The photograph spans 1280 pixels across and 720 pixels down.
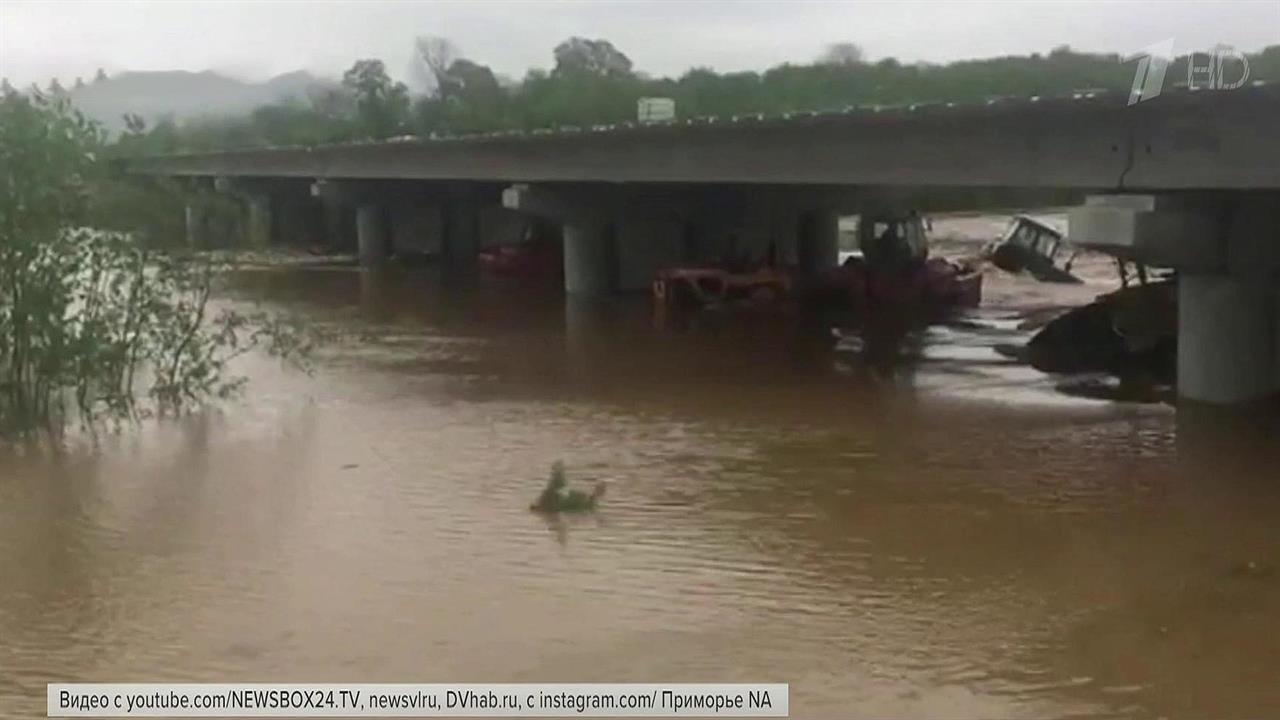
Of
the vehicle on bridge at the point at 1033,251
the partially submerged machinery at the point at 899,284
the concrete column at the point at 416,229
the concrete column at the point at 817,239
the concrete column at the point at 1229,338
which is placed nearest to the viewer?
the concrete column at the point at 1229,338

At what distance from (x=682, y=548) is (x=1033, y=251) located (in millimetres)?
35591

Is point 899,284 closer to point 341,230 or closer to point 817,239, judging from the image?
point 817,239

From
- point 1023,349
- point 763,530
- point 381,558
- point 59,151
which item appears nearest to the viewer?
point 381,558

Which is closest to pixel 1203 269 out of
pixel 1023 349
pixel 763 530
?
pixel 1023 349

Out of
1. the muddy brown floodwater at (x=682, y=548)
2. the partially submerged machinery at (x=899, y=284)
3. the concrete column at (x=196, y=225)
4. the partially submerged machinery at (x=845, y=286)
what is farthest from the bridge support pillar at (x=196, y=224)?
the partially submerged machinery at (x=899, y=284)

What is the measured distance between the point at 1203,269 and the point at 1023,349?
22.6 feet

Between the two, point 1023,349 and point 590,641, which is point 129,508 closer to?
point 590,641

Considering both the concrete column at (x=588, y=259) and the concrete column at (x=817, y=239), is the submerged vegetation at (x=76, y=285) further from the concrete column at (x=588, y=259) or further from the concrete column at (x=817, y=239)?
the concrete column at (x=817, y=239)

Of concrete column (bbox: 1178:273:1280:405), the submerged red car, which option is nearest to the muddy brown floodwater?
concrete column (bbox: 1178:273:1280:405)

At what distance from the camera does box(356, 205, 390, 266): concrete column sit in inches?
2381

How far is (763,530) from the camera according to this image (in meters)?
14.2

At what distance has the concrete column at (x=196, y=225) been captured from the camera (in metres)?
20.5

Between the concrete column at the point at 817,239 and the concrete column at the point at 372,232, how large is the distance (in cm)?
1919

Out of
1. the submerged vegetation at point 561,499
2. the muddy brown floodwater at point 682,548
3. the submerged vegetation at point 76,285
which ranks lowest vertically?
the muddy brown floodwater at point 682,548
